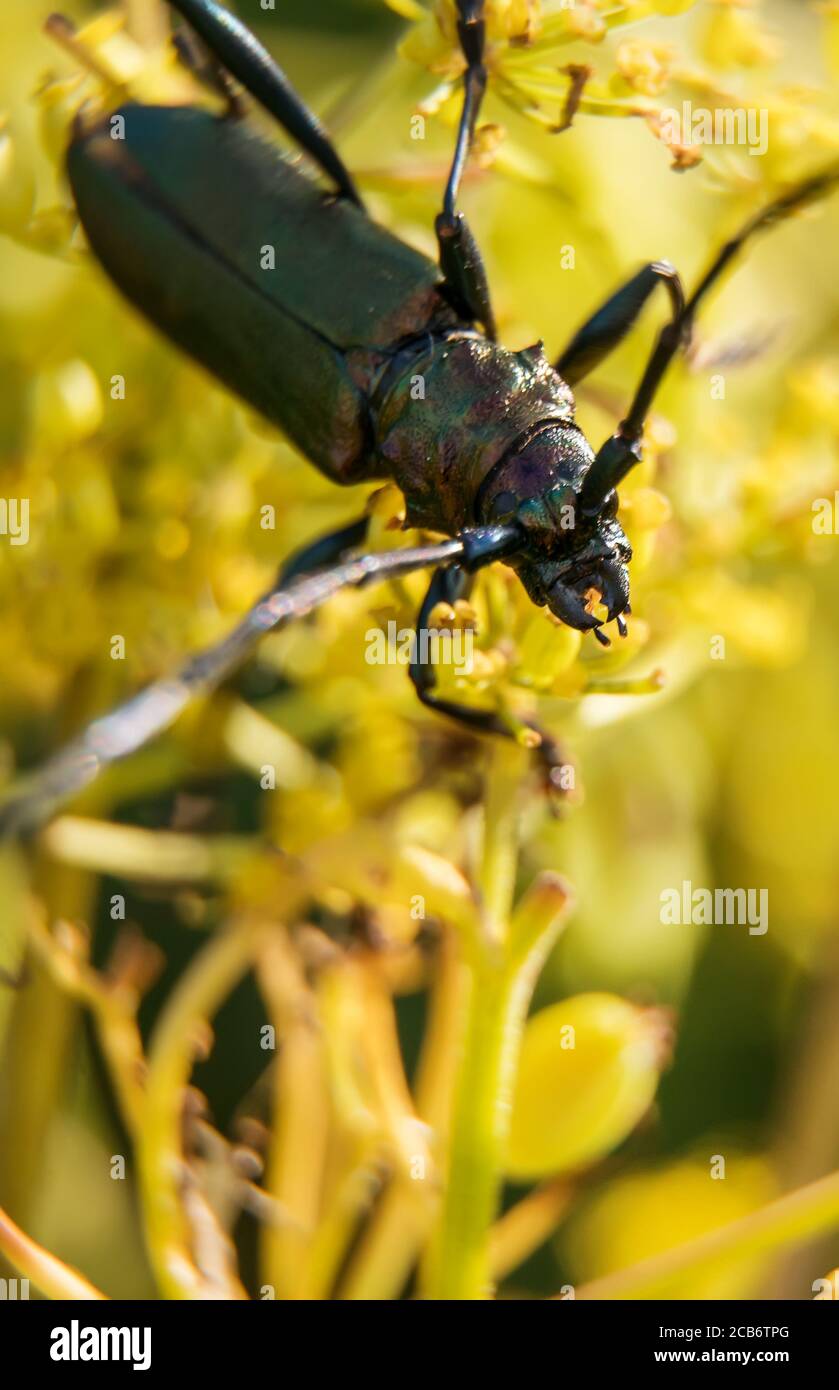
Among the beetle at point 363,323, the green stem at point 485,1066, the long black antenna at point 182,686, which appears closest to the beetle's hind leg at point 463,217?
the beetle at point 363,323

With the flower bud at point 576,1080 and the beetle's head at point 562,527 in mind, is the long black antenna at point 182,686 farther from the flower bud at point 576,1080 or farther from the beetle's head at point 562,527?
the flower bud at point 576,1080

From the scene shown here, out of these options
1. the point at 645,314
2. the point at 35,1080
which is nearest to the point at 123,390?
the point at 645,314

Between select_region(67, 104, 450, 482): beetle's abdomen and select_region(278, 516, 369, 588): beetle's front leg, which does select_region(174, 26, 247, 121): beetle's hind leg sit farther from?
select_region(278, 516, 369, 588): beetle's front leg

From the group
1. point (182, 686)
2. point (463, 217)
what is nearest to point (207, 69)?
point (463, 217)

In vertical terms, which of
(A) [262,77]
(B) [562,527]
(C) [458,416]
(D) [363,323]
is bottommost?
(B) [562,527]

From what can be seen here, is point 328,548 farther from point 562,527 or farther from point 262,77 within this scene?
point 262,77
